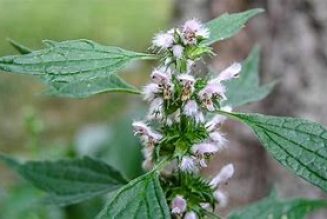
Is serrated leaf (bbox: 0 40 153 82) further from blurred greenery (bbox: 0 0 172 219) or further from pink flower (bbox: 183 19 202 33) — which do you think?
blurred greenery (bbox: 0 0 172 219)

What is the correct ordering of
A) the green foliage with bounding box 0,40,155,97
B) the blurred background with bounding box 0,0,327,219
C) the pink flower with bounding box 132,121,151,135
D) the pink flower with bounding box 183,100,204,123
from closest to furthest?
the green foliage with bounding box 0,40,155,97, the pink flower with bounding box 183,100,204,123, the pink flower with bounding box 132,121,151,135, the blurred background with bounding box 0,0,327,219

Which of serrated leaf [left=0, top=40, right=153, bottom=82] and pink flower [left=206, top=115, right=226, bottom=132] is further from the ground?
serrated leaf [left=0, top=40, right=153, bottom=82]

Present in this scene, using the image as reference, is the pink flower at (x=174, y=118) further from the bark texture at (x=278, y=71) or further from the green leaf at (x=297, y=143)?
the bark texture at (x=278, y=71)

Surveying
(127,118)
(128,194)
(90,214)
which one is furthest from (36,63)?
(127,118)

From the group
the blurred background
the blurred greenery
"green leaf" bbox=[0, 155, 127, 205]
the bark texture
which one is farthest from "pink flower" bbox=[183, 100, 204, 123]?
the bark texture

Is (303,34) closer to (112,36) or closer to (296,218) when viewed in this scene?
(296,218)

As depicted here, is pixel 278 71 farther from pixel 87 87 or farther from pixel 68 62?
pixel 68 62
